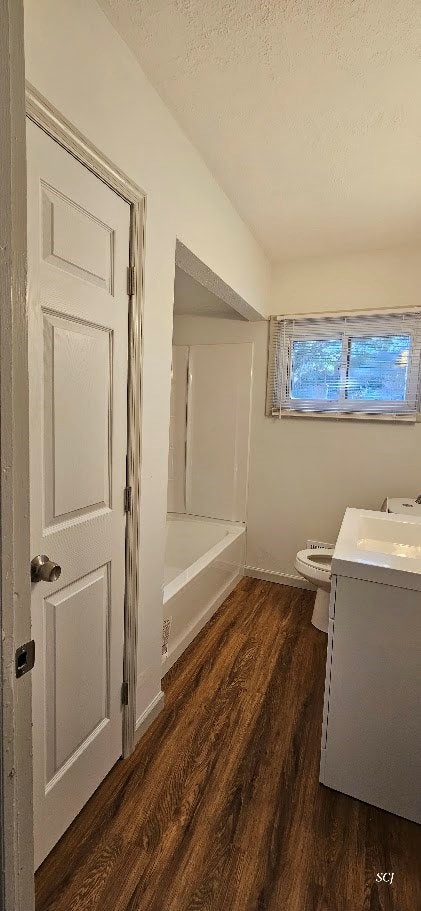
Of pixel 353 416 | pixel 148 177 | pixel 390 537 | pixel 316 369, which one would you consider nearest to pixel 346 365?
pixel 316 369

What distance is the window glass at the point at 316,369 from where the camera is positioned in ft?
9.48

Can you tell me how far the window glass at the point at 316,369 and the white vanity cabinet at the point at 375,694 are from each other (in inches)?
Result: 71.1

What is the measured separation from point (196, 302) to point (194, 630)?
2.21 m

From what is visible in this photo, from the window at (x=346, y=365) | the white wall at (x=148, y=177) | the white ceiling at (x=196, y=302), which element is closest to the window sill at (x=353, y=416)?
the window at (x=346, y=365)

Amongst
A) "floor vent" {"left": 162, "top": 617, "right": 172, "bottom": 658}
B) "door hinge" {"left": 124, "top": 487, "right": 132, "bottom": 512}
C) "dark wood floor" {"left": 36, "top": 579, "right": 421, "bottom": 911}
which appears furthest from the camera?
"floor vent" {"left": 162, "top": 617, "right": 172, "bottom": 658}

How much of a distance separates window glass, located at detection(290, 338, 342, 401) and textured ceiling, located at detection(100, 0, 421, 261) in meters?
0.87

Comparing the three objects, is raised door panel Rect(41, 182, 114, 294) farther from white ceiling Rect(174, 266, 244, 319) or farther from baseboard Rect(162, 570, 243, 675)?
baseboard Rect(162, 570, 243, 675)

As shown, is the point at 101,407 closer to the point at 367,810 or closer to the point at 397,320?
the point at 367,810

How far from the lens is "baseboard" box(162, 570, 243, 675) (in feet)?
6.90

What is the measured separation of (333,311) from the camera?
9.31 ft

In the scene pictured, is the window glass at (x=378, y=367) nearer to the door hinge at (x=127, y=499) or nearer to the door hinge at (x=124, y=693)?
the door hinge at (x=127, y=499)

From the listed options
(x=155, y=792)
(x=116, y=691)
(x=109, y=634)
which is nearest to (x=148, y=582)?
(x=109, y=634)

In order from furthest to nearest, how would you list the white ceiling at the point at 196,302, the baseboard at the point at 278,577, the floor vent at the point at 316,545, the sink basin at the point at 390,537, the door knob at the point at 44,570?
the baseboard at the point at 278,577
the floor vent at the point at 316,545
the white ceiling at the point at 196,302
the sink basin at the point at 390,537
the door knob at the point at 44,570

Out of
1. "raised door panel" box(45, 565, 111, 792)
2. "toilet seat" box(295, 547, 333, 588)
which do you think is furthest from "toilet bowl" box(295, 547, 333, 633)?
"raised door panel" box(45, 565, 111, 792)
